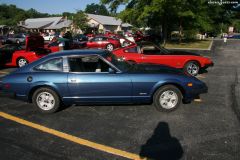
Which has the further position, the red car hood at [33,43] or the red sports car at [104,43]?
the red sports car at [104,43]

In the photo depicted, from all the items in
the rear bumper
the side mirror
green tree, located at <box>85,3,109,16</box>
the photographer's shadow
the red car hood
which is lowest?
the photographer's shadow

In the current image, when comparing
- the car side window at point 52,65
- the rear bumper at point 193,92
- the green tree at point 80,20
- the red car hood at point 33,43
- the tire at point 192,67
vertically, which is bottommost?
the rear bumper at point 193,92

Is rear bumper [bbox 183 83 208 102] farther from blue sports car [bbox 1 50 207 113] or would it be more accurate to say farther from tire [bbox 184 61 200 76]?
tire [bbox 184 61 200 76]

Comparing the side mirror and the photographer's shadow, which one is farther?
the side mirror

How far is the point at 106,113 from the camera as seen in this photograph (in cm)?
621

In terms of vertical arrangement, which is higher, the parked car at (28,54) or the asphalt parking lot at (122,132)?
the parked car at (28,54)

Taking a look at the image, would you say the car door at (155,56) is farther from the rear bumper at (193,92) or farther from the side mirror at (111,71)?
the side mirror at (111,71)

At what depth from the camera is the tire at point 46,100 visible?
20.3 ft

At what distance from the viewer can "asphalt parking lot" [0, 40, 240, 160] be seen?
432cm

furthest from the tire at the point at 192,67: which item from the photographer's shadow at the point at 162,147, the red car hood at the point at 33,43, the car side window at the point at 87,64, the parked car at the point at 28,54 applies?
the red car hood at the point at 33,43

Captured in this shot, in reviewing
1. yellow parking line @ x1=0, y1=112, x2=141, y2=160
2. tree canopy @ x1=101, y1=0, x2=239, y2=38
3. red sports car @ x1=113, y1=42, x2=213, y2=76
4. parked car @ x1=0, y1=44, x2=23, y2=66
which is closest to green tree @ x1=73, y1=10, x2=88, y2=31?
tree canopy @ x1=101, y1=0, x2=239, y2=38

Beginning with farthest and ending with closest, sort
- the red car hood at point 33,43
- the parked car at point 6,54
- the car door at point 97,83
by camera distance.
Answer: the parked car at point 6,54 → the red car hood at point 33,43 → the car door at point 97,83

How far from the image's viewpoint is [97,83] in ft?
19.5

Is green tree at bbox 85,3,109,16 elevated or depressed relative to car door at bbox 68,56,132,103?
elevated
